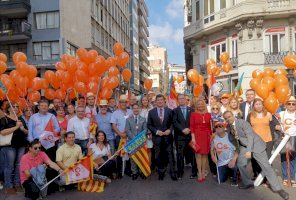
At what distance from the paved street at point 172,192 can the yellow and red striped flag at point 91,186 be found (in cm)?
14

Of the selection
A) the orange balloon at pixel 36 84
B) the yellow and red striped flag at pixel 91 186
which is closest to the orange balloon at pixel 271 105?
the yellow and red striped flag at pixel 91 186

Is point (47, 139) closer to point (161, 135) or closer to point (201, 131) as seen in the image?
point (161, 135)

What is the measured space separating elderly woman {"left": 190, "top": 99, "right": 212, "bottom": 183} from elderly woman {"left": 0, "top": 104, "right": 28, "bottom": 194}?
3773mm

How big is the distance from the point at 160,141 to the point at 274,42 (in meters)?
18.3

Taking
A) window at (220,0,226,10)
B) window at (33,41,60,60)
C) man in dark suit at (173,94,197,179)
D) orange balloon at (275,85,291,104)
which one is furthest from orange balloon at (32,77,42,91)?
window at (33,41,60,60)

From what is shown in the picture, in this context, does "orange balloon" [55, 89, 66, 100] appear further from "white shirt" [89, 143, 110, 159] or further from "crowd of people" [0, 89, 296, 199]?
"white shirt" [89, 143, 110, 159]

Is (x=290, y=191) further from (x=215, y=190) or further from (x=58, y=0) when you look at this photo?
(x=58, y=0)

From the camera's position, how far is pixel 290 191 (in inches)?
296

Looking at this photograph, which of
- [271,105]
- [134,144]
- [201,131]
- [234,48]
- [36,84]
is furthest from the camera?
[234,48]

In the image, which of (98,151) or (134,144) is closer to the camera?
(134,144)

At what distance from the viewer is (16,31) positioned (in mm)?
32156

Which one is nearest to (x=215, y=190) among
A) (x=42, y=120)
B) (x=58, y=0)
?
(x=42, y=120)

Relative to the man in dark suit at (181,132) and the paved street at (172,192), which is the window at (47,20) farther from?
the paved street at (172,192)

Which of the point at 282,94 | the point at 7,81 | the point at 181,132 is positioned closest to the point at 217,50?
the point at 282,94
